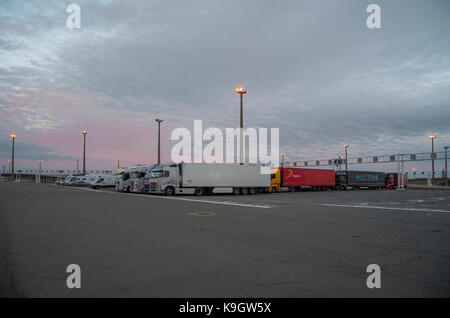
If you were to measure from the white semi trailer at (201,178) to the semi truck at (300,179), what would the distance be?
7.02 metres

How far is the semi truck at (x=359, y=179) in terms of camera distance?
57375 millimetres

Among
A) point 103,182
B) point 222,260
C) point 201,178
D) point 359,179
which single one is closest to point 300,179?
point 359,179

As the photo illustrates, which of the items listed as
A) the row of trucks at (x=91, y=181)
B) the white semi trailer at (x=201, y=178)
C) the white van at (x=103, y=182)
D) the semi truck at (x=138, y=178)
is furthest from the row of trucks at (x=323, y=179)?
the row of trucks at (x=91, y=181)

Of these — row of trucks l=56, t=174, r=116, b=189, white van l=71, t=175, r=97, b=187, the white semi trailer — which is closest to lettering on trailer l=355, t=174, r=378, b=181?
Result: the white semi trailer

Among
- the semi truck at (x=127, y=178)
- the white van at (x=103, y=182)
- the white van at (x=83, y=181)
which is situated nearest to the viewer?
the semi truck at (x=127, y=178)

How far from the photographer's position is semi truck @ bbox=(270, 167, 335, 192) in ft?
140

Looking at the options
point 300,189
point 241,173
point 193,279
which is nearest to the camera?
point 193,279

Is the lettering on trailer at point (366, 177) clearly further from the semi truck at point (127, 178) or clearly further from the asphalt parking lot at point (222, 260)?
the asphalt parking lot at point (222, 260)

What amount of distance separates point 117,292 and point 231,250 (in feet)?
9.76

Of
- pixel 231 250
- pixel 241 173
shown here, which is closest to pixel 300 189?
pixel 241 173

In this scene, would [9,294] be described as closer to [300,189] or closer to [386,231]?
[386,231]

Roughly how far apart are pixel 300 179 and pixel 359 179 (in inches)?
732

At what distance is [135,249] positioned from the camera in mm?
6699
